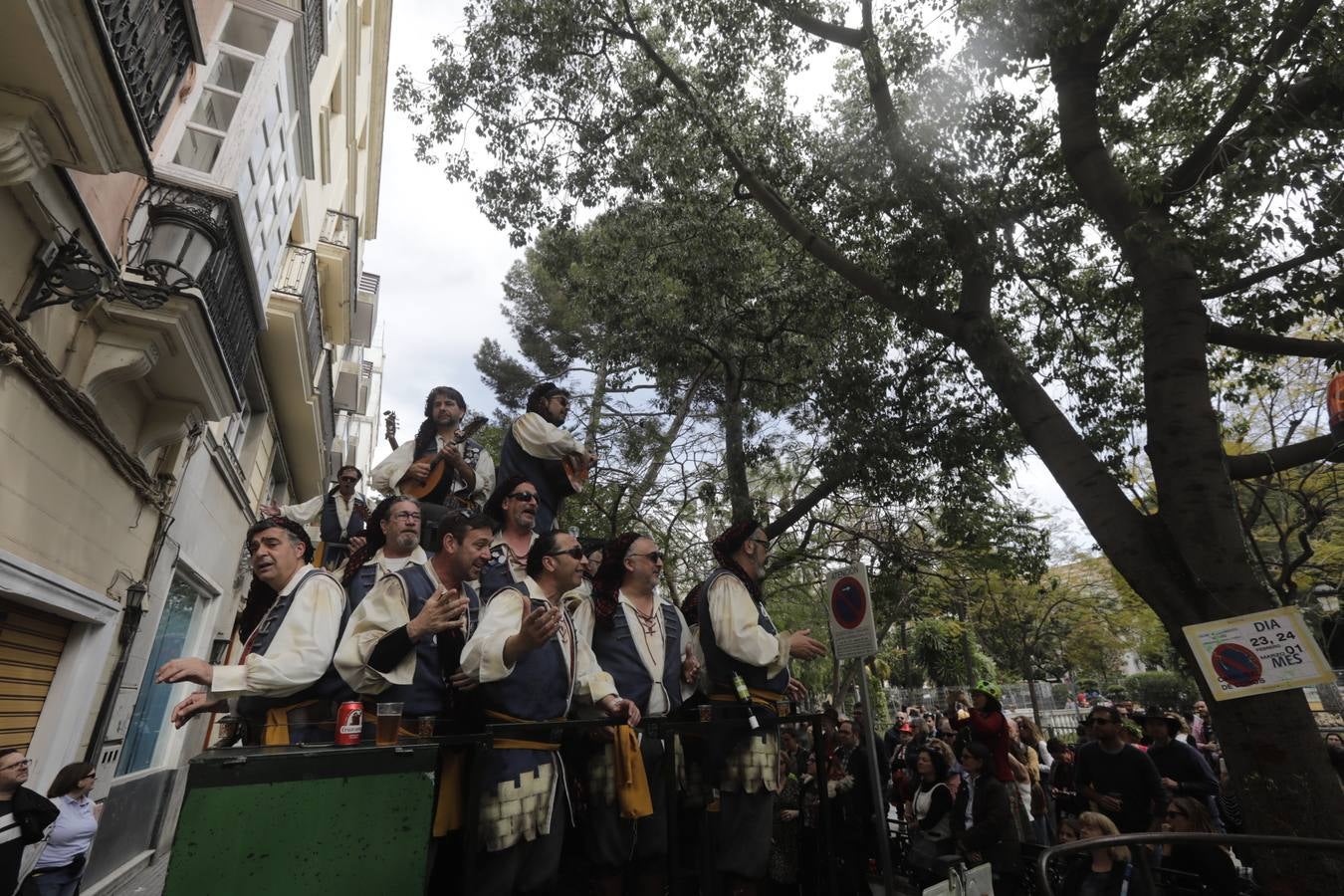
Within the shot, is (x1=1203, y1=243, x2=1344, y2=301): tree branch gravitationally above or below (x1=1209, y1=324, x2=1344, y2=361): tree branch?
above

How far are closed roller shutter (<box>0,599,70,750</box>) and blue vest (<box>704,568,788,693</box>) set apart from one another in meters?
5.13

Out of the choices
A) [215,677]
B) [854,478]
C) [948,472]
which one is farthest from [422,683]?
[948,472]

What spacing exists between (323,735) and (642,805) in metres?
1.41

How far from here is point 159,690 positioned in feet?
30.2

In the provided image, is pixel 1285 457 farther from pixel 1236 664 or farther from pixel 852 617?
pixel 852 617

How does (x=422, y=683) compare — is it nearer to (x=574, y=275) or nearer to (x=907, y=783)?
(x=907, y=783)

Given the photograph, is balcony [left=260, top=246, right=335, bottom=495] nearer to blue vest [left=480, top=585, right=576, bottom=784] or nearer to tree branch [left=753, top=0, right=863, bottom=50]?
tree branch [left=753, top=0, right=863, bottom=50]

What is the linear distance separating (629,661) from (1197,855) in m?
4.36

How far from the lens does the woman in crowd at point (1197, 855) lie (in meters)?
4.54

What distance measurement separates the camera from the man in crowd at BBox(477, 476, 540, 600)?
3.78 metres

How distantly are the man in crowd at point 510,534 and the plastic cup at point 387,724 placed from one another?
0.98 metres

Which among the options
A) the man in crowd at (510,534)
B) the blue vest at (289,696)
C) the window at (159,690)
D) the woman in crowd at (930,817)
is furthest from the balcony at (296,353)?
the woman in crowd at (930,817)

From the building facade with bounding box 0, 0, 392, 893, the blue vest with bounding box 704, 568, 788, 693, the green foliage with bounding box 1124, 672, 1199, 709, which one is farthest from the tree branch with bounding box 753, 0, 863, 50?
the green foliage with bounding box 1124, 672, 1199, 709

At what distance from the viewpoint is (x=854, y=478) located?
9.68 metres
